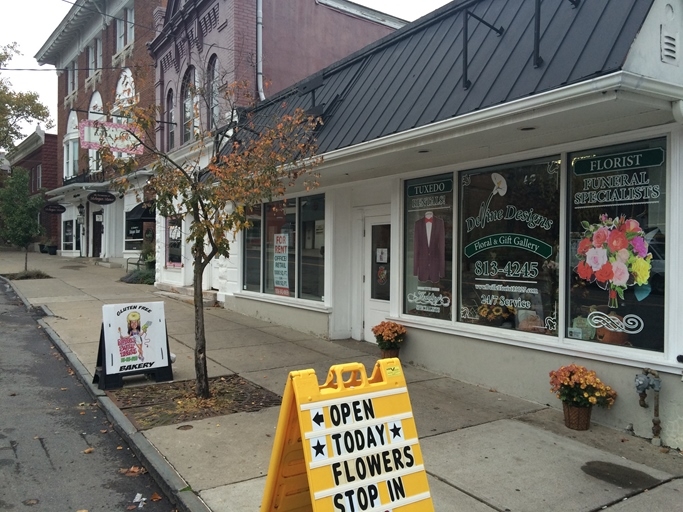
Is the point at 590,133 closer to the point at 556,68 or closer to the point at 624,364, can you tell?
the point at 556,68

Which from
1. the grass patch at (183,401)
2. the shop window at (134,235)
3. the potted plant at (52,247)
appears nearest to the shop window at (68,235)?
the potted plant at (52,247)

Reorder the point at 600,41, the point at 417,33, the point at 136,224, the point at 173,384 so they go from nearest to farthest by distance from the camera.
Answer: the point at 600,41 → the point at 173,384 → the point at 417,33 → the point at 136,224

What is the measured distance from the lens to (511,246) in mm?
6445

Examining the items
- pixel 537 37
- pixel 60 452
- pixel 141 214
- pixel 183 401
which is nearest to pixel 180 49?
pixel 141 214

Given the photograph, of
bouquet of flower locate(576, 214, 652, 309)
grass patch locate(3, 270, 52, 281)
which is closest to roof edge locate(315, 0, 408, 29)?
bouquet of flower locate(576, 214, 652, 309)

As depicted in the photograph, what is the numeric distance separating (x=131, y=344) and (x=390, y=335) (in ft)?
11.0

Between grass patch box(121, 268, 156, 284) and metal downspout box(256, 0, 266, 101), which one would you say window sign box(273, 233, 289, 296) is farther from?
grass patch box(121, 268, 156, 284)

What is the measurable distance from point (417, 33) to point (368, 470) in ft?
20.5

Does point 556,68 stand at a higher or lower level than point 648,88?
higher

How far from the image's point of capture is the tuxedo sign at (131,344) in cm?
663

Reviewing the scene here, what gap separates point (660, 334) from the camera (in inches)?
197

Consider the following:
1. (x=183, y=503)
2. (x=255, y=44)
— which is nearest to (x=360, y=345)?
(x=183, y=503)

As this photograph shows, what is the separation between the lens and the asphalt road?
13.4 feet

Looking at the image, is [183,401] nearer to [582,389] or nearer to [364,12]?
[582,389]
